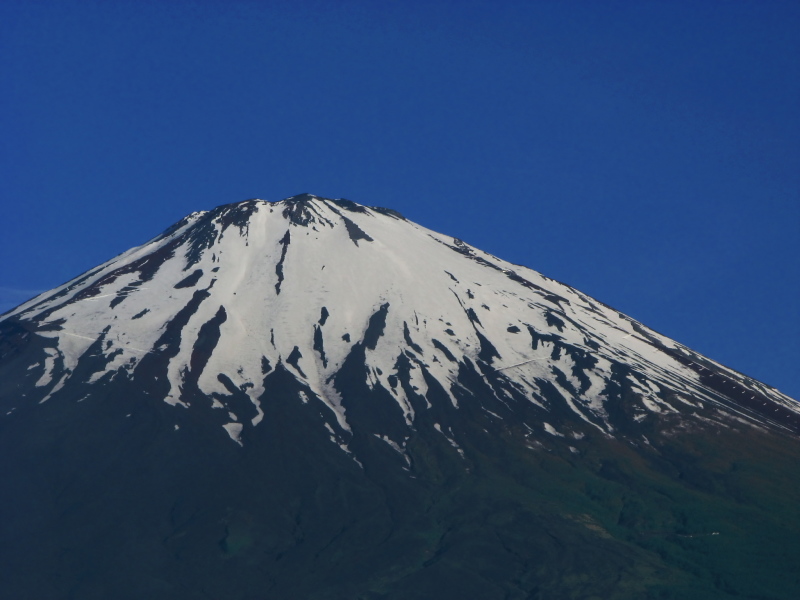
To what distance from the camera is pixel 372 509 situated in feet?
287

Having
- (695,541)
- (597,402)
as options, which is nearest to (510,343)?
(597,402)

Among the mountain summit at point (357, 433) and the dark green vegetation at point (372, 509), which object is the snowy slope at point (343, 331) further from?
the dark green vegetation at point (372, 509)

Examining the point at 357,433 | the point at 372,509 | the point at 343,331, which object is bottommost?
the point at 372,509

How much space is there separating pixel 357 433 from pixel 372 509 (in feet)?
29.5

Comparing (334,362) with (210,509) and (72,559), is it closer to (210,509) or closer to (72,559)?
(210,509)

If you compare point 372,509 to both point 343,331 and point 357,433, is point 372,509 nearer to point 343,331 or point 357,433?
point 357,433

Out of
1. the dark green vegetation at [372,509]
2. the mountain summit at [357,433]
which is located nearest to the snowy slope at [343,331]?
the mountain summit at [357,433]

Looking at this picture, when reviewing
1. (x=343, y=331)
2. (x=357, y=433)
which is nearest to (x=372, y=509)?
(x=357, y=433)

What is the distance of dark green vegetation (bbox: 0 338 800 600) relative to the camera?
80.2 m

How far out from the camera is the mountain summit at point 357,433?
82.0 metres

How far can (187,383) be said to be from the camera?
3905 inches

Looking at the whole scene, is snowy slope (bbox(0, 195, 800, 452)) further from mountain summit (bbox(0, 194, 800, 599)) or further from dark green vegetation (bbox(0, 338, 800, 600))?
dark green vegetation (bbox(0, 338, 800, 600))

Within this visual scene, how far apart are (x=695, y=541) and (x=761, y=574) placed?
504 centimetres

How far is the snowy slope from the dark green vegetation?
7.96 feet
